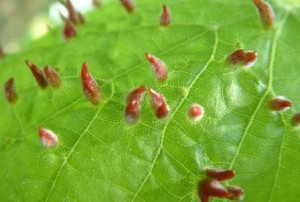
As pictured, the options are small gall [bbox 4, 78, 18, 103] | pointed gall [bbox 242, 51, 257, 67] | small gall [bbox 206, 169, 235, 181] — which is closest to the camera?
small gall [bbox 206, 169, 235, 181]

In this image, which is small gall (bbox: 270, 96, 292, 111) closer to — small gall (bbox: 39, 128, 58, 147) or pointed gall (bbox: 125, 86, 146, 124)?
pointed gall (bbox: 125, 86, 146, 124)

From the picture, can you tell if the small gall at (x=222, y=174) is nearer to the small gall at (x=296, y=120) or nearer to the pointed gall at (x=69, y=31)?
the small gall at (x=296, y=120)

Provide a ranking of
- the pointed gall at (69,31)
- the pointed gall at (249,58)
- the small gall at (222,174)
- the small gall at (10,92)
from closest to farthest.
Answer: the small gall at (222,174), the pointed gall at (249,58), the small gall at (10,92), the pointed gall at (69,31)

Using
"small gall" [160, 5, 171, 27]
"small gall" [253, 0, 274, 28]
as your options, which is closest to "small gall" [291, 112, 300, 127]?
"small gall" [253, 0, 274, 28]

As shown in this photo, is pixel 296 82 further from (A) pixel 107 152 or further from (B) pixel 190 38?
(A) pixel 107 152

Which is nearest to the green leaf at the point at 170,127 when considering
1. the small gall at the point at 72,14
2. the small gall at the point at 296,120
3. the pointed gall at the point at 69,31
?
the small gall at the point at 296,120

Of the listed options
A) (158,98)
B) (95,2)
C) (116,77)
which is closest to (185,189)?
(158,98)
